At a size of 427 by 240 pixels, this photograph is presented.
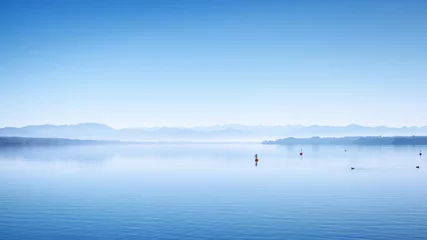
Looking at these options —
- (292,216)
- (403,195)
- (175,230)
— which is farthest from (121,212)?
(403,195)

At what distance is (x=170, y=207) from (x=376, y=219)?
1683 centimetres

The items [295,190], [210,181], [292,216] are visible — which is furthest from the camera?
[210,181]

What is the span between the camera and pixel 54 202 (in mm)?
37938

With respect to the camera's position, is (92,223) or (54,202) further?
(54,202)

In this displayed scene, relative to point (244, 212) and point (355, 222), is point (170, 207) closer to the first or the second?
point (244, 212)

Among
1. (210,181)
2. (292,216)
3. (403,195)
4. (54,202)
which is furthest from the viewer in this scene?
(210,181)

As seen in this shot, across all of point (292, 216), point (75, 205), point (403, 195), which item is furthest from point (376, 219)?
point (75, 205)

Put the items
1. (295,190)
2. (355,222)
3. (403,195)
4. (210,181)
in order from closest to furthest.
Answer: (355,222) → (403,195) → (295,190) → (210,181)

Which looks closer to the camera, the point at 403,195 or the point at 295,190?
the point at 403,195

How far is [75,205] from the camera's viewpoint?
36.3m

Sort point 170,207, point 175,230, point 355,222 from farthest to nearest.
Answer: point 170,207 < point 355,222 < point 175,230

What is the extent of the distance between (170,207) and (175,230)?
28.7 ft

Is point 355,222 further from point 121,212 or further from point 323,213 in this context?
point 121,212

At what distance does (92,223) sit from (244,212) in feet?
39.3
